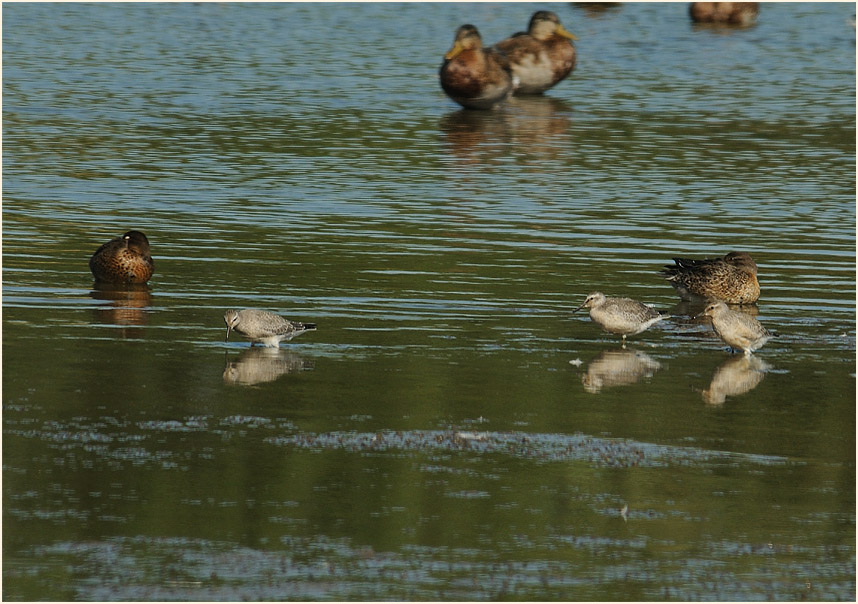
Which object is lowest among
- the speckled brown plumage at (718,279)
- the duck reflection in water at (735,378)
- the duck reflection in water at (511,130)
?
the duck reflection in water at (511,130)

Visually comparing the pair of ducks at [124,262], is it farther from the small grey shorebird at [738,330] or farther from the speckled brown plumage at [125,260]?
the small grey shorebird at [738,330]

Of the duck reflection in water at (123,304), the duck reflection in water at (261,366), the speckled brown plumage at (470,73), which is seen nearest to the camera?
the duck reflection in water at (261,366)

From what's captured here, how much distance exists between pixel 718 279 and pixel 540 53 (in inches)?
722

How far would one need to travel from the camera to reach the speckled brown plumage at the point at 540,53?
32.6m

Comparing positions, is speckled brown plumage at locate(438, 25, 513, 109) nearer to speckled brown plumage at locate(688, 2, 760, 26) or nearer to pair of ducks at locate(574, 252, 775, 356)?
pair of ducks at locate(574, 252, 775, 356)

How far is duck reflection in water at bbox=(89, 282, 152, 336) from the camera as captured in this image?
13500 mm

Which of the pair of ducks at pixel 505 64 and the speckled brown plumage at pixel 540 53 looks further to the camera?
the speckled brown plumage at pixel 540 53

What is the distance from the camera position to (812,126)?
28.6 m

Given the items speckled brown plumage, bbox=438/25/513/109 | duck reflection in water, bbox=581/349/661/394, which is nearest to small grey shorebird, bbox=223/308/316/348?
duck reflection in water, bbox=581/349/661/394

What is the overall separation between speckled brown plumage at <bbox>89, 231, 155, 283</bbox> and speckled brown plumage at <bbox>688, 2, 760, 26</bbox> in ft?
122

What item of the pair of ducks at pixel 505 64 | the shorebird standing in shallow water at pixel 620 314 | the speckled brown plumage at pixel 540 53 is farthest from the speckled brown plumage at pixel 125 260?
the speckled brown plumage at pixel 540 53

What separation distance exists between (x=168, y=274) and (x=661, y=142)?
1293 cm

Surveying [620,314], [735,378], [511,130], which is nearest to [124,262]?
[620,314]

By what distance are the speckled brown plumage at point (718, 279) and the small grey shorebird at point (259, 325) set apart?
14.5 ft
